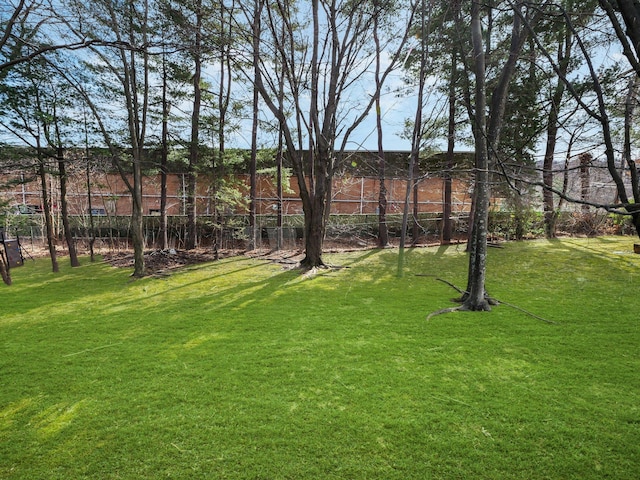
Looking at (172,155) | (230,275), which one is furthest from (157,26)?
(230,275)

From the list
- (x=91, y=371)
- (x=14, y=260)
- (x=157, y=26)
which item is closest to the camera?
(x=91, y=371)

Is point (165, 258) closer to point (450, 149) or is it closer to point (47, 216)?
point (47, 216)

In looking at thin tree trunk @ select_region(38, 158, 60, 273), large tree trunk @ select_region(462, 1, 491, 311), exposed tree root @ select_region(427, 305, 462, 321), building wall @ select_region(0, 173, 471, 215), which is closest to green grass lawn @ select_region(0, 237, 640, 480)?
exposed tree root @ select_region(427, 305, 462, 321)

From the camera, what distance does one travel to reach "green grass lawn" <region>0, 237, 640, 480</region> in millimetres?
1876

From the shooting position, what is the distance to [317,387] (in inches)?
104

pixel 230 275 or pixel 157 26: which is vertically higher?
pixel 157 26

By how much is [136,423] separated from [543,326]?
426 centimetres

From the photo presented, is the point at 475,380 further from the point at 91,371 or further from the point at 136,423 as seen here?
the point at 91,371

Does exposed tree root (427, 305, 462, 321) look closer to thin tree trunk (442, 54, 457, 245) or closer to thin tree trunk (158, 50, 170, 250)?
thin tree trunk (442, 54, 457, 245)

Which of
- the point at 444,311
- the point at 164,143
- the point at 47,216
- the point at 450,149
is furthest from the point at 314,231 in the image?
the point at 47,216

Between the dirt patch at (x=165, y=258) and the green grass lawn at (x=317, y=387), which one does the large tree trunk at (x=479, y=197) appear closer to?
the green grass lawn at (x=317, y=387)

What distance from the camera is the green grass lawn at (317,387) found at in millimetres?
1876

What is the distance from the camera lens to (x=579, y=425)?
2137 mm

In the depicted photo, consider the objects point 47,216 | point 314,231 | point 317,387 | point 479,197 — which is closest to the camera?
point 317,387
